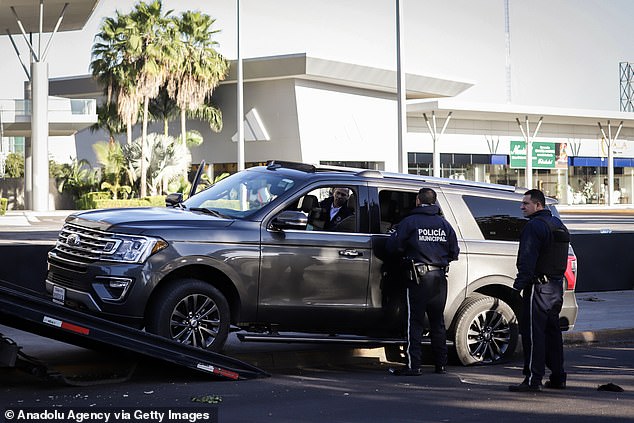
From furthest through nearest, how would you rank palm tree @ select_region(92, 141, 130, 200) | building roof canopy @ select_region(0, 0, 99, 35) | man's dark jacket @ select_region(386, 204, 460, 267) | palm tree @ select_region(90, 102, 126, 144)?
palm tree @ select_region(90, 102, 126, 144) → building roof canopy @ select_region(0, 0, 99, 35) → palm tree @ select_region(92, 141, 130, 200) → man's dark jacket @ select_region(386, 204, 460, 267)

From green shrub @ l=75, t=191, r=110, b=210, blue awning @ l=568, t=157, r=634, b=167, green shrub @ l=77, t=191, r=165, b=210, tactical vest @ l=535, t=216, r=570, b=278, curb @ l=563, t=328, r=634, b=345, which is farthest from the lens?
blue awning @ l=568, t=157, r=634, b=167

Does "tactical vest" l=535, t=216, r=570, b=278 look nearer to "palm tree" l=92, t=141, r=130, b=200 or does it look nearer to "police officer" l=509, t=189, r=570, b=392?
"police officer" l=509, t=189, r=570, b=392

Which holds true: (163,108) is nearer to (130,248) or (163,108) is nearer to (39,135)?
(39,135)

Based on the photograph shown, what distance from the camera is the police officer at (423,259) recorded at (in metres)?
9.91

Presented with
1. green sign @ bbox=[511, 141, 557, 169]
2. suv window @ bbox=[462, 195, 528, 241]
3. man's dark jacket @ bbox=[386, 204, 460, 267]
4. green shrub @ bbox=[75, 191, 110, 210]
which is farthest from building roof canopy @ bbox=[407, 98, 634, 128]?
man's dark jacket @ bbox=[386, 204, 460, 267]

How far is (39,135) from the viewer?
56.2 metres

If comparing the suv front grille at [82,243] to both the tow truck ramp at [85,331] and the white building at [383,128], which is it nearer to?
the tow truck ramp at [85,331]

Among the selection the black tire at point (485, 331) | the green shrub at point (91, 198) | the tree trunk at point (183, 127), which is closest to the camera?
the black tire at point (485, 331)

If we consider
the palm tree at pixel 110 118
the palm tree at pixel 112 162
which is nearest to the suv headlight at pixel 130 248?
the palm tree at pixel 112 162

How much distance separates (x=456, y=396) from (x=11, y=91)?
144 metres

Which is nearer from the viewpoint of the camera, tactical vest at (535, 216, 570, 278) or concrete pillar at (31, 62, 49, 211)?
tactical vest at (535, 216, 570, 278)

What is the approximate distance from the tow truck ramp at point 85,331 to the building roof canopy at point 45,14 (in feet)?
164

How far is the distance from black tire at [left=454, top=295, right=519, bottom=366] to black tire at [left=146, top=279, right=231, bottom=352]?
2749 millimetres

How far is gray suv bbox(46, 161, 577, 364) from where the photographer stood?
926 centimetres
